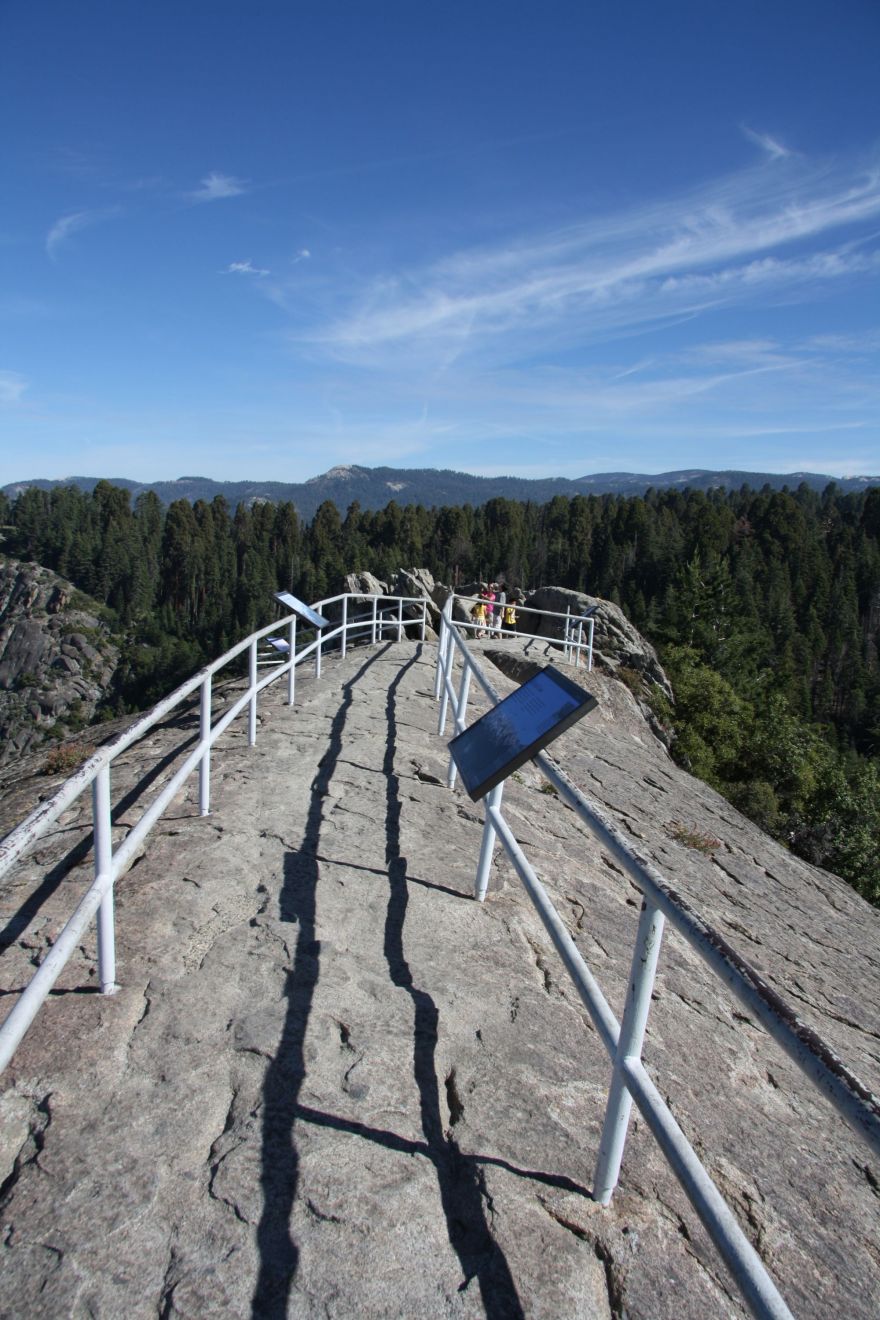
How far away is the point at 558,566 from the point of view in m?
124

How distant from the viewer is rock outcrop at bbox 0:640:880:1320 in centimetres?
214

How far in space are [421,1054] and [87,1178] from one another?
4.06 ft

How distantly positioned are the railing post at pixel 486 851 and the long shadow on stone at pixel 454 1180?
645 millimetres

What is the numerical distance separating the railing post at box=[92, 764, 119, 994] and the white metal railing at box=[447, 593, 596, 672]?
6.66 meters

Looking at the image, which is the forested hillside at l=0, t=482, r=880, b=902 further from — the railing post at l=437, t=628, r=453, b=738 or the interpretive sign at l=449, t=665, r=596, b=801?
the interpretive sign at l=449, t=665, r=596, b=801

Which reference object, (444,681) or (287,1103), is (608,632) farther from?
(287,1103)

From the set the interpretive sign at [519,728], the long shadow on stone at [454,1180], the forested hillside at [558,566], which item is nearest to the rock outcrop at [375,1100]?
the long shadow on stone at [454,1180]

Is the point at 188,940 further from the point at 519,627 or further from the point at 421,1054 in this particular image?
the point at 519,627

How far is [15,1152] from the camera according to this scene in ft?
7.95

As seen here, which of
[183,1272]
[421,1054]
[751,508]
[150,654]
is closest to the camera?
[183,1272]

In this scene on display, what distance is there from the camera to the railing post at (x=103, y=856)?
296 cm

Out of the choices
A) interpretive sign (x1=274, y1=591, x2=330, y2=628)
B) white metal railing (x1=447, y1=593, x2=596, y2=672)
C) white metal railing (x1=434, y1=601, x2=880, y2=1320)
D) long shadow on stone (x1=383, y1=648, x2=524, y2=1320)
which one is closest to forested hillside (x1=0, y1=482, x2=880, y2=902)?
white metal railing (x1=447, y1=593, x2=596, y2=672)

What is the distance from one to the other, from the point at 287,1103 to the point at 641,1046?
1.25 m

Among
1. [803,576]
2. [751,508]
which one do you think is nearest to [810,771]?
[803,576]
